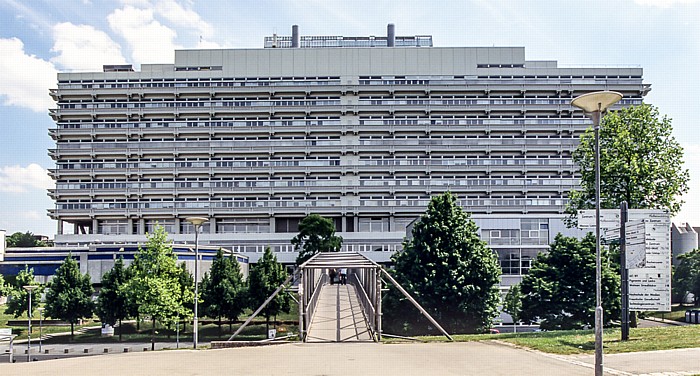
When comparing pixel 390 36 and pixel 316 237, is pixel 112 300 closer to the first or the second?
pixel 316 237

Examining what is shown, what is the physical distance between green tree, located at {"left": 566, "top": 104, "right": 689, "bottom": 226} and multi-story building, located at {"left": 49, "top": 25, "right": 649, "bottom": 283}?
6646 cm

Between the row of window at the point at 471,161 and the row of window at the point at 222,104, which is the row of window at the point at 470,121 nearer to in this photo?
the row of window at the point at 471,161

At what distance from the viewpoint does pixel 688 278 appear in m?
63.2

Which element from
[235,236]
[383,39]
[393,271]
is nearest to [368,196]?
[235,236]

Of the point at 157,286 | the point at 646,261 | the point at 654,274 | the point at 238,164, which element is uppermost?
the point at 238,164

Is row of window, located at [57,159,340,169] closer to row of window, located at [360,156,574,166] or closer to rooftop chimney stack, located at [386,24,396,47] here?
row of window, located at [360,156,574,166]

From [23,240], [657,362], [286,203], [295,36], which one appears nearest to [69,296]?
[657,362]

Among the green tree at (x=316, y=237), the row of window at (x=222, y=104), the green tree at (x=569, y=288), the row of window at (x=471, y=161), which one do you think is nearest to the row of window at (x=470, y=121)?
the row of window at (x=471, y=161)

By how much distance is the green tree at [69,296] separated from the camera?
47688 mm

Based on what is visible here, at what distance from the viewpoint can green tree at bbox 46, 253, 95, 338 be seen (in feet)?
156

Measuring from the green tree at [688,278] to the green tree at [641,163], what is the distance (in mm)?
39237

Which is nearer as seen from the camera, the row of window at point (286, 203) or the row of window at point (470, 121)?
the row of window at point (286, 203)

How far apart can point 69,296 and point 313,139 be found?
55.1 meters

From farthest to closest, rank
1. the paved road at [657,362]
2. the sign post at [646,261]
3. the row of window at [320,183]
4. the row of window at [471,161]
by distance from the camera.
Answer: the row of window at [471,161], the row of window at [320,183], the sign post at [646,261], the paved road at [657,362]
